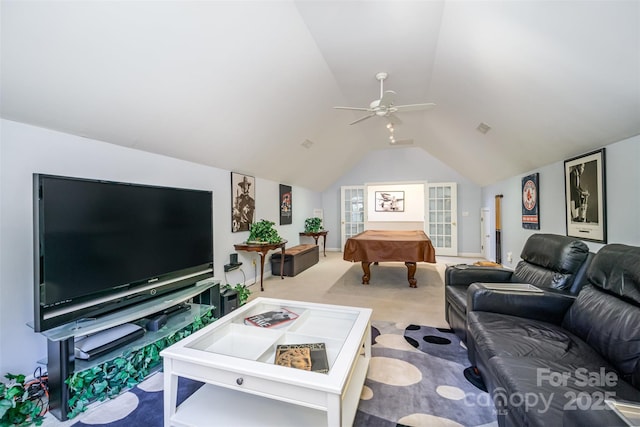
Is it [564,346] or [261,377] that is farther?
[564,346]

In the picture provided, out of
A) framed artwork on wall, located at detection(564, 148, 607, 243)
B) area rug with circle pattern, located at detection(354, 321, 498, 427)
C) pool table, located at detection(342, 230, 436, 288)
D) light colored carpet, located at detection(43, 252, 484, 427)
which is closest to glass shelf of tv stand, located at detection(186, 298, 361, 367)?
area rug with circle pattern, located at detection(354, 321, 498, 427)

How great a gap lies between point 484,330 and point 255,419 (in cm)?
148

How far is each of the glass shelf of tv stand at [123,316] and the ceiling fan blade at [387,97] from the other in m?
2.73

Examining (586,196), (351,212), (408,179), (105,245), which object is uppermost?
(408,179)

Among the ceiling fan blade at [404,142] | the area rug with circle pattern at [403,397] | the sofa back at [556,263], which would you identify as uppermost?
the ceiling fan blade at [404,142]

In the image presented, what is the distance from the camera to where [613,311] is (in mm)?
1467

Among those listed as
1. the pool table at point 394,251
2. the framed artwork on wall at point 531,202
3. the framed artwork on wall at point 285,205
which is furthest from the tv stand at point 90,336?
the framed artwork on wall at point 531,202

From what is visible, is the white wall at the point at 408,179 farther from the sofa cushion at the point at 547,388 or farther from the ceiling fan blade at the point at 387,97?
the sofa cushion at the point at 547,388

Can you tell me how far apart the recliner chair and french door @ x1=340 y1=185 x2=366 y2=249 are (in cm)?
501

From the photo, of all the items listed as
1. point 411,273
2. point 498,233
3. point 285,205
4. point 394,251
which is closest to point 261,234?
point 285,205

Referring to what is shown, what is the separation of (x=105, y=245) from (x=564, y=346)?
3053 millimetres

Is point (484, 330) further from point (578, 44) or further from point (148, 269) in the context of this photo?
point (148, 269)

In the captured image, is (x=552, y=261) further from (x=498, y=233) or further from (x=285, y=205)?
(x=285, y=205)

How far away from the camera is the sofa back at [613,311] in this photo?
1279mm
